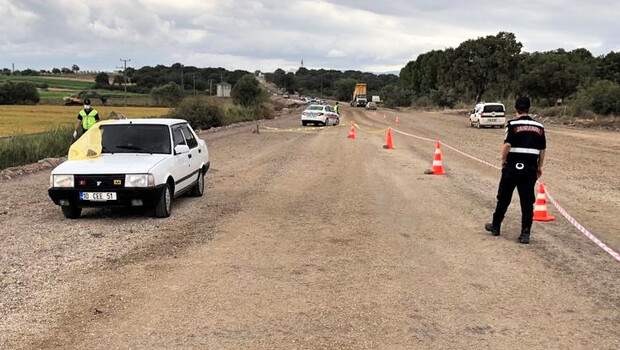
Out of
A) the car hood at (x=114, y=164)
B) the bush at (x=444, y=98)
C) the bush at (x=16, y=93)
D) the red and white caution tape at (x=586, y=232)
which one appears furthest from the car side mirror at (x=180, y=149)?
the bush at (x=16, y=93)

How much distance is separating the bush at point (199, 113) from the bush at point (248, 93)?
1960cm

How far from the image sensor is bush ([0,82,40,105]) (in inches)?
3469

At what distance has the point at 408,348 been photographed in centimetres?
462

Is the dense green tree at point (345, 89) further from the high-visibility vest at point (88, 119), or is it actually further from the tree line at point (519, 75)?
the high-visibility vest at point (88, 119)

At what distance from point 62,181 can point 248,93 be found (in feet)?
189

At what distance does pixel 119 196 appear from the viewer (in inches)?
355

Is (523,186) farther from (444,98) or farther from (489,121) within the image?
(444,98)

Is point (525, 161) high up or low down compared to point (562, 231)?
up

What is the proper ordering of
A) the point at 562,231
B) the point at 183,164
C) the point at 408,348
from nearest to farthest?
the point at 408,348 < the point at 562,231 < the point at 183,164

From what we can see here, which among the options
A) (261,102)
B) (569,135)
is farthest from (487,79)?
(569,135)

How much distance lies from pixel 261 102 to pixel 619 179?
50433mm

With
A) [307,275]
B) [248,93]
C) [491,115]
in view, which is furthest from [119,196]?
[248,93]

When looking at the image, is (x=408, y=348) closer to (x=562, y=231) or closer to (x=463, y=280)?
(x=463, y=280)

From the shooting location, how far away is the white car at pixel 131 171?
355 inches
